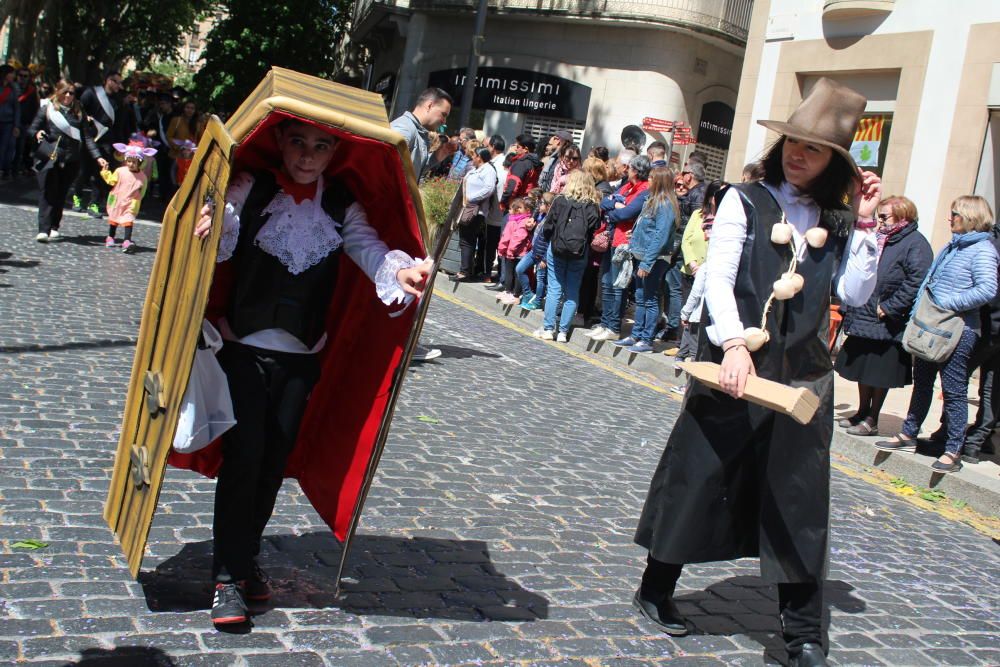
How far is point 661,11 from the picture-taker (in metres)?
26.7

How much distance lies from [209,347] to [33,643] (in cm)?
108

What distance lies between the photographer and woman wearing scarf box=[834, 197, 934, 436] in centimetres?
897

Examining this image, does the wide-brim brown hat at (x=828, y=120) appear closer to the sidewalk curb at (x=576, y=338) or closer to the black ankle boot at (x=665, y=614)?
the black ankle boot at (x=665, y=614)

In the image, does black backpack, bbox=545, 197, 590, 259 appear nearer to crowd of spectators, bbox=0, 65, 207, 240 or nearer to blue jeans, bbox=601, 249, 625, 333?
blue jeans, bbox=601, 249, 625, 333

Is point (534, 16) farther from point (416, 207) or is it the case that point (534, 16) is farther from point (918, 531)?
point (416, 207)

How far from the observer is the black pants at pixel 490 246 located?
641 inches

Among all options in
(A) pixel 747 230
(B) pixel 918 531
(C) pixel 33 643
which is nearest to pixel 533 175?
(B) pixel 918 531

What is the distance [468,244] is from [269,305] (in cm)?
1243

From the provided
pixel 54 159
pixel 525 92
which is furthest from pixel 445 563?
pixel 525 92

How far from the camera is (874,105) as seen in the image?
16250 mm

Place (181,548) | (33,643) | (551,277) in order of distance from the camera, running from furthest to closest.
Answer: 1. (551,277)
2. (181,548)
3. (33,643)

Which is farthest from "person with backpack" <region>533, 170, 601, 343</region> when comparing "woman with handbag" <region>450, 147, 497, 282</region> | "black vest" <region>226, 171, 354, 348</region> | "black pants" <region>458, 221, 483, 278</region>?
"black vest" <region>226, 171, 354, 348</region>

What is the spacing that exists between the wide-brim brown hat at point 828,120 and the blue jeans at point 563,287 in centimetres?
810

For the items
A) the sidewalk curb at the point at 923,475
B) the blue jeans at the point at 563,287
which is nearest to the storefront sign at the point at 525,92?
the blue jeans at the point at 563,287
